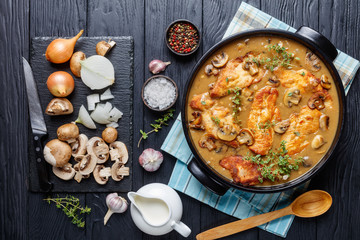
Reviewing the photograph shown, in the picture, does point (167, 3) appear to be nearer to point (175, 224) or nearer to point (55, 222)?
point (175, 224)

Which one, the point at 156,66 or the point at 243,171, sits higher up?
the point at 156,66

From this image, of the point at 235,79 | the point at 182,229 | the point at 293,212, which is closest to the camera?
the point at 182,229

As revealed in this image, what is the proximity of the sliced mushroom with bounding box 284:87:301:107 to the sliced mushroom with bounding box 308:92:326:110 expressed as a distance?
0.10 metres

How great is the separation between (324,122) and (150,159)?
56.2 inches

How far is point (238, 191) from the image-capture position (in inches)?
114

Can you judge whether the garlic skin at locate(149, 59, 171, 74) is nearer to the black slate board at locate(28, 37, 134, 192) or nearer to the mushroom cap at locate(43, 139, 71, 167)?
the black slate board at locate(28, 37, 134, 192)

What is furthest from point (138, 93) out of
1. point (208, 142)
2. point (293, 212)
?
point (293, 212)

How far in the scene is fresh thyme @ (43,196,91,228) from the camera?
9.73ft

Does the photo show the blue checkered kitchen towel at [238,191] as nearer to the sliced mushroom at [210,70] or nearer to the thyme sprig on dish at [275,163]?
the thyme sprig on dish at [275,163]

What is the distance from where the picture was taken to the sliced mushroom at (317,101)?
2577mm

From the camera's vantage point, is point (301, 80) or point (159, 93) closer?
point (301, 80)

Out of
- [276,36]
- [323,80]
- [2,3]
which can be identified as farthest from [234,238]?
[2,3]

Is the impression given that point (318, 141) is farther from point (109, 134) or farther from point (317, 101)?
point (109, 134)

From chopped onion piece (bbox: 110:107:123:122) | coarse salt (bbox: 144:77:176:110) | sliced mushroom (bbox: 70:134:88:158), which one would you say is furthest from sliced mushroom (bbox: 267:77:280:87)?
sliced mushroom (bbox: 70:134:88:158)
